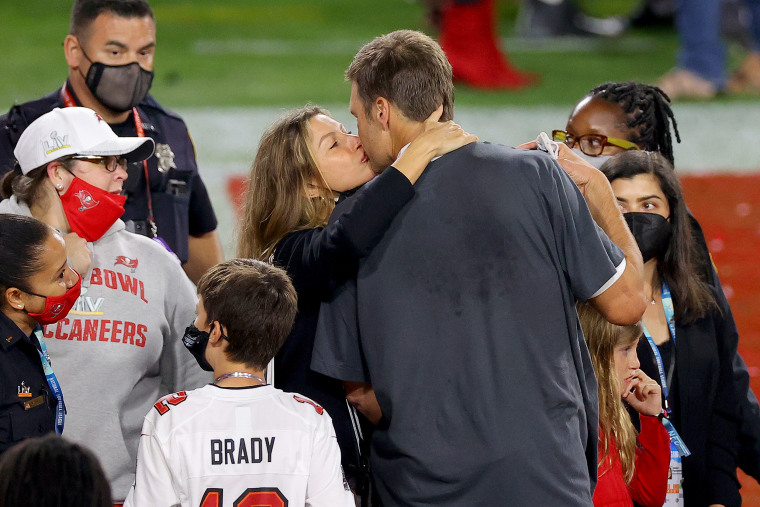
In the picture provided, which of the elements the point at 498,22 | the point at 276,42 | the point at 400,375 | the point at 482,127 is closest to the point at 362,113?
the point at 400,375

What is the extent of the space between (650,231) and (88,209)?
6.40ft

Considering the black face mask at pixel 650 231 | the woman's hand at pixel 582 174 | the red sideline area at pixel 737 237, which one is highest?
the woman's hand at pixel 582 174

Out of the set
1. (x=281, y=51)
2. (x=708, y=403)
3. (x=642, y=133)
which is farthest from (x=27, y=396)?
(x=281, y=51)

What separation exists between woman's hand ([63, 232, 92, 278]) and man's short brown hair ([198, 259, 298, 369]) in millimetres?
608

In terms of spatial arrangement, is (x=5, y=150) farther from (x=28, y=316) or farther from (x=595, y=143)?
(x=595, y=143)

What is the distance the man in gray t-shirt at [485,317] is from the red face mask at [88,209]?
109 centimetres

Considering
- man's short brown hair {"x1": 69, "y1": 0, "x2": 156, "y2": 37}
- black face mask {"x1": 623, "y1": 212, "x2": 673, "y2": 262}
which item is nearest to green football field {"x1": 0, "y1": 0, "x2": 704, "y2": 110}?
man's short brown hair {"x1": 69, "y1": 0, "x2": 156, "y2": 37}

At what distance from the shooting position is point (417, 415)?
10.0ft

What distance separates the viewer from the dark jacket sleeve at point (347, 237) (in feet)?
10.0

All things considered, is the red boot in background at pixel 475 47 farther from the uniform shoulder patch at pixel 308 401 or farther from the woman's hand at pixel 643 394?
the uniform shoulder patch at pixel 308 401

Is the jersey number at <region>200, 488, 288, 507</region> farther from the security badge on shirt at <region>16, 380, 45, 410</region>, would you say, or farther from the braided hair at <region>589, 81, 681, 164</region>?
the braided hair at <region>589, 81, 681, 164</region>

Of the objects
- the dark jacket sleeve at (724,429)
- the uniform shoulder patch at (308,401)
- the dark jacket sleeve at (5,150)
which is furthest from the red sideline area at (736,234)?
the uniform shoulder patch at (308,401)

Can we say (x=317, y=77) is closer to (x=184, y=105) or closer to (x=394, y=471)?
(x=184, y=105)

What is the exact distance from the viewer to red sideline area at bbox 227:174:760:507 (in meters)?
7.55
